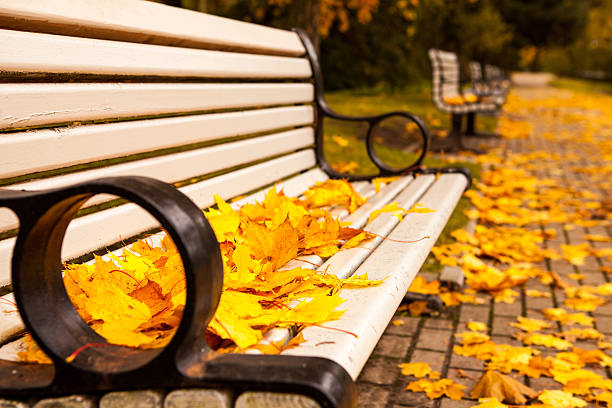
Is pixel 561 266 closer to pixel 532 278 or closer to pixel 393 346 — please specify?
pixel 532 278

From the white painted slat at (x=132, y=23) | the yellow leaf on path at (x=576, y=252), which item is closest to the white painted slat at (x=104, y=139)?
the white painted slat at (x=132, y=23)

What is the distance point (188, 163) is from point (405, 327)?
1254 mm

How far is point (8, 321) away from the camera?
116 centimetres

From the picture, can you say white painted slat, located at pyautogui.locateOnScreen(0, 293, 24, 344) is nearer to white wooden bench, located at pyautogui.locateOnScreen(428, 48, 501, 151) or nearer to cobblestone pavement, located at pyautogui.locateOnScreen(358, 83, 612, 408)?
cobblestone pavement, located at pyautogui.locateOnScreen(358, 83, 612, 408)

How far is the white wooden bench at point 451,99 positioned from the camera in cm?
654

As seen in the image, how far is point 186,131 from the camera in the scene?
6.07ft

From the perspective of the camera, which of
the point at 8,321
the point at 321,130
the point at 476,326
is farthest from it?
the point at 321,130

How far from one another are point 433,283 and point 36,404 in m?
2.15

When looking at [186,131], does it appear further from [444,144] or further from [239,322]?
[444,144]

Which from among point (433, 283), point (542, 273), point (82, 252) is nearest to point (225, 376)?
point (82, 252)

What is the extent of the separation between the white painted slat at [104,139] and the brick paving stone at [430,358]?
1113mm

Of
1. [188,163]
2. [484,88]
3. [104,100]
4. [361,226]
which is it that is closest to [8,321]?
[104,100]

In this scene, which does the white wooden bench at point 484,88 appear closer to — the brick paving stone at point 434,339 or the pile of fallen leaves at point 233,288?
the brick paving stone at point 434,339

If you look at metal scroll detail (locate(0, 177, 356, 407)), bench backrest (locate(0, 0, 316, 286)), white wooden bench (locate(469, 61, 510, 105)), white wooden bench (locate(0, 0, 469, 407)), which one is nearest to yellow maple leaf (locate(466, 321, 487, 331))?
white wooden bench (locate(0, 0, 469, 407))
